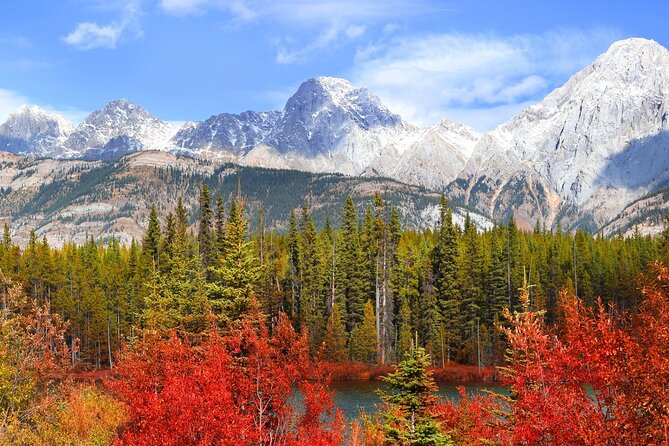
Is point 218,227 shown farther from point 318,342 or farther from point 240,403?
point 240,403

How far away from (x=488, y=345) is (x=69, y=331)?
69206mm

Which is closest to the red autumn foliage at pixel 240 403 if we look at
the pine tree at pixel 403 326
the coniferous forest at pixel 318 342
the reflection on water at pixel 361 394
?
the coniferous forest at pixel 318 342

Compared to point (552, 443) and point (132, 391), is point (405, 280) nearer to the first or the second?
point (132, 391)

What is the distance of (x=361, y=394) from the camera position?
68000 millimetres

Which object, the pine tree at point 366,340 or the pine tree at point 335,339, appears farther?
the pine tree at point 366,340

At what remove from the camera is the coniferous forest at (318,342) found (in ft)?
50.4

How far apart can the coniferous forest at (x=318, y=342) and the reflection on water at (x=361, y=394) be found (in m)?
5.78

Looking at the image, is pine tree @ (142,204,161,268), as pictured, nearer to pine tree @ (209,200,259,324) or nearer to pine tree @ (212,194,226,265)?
pine tree @ (212,194,226,265)

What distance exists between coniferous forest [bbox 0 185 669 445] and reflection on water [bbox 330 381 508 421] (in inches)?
227

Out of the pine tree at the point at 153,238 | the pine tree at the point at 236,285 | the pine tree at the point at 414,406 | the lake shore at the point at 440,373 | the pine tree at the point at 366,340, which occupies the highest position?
the pine tree at the point at 153,238

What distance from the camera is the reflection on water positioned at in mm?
56281

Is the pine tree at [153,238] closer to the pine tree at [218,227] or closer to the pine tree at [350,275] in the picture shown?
the pine tree at [218,227]

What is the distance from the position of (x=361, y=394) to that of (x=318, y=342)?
2934cm

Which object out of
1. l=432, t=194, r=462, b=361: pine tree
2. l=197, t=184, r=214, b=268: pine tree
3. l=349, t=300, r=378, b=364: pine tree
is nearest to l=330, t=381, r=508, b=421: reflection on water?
l=349, t=300, r=378, b=364: pine tree
